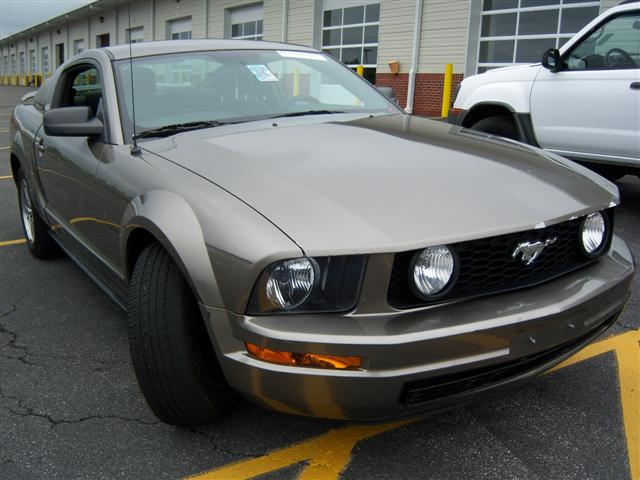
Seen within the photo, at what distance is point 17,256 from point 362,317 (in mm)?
3772

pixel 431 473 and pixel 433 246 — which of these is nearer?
pixel 433 246

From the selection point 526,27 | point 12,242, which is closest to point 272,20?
point 526,27

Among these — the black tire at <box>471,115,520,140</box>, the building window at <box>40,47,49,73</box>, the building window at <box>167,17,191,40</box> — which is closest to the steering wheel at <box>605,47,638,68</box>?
the black tire at <box>471,115,520,140</box>

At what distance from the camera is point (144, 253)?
2.26 meters

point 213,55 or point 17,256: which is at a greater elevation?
point 213,55

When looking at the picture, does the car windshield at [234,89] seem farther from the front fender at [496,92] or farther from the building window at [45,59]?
the building window at [45,59]

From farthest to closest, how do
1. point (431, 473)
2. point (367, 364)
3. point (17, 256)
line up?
point (17, 256) → point (431, 473) → point (367, 364)

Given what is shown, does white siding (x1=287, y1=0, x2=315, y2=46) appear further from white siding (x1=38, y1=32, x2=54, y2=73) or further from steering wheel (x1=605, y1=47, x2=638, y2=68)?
white siding (x1=38, y1=32, x2=54, y2=73)

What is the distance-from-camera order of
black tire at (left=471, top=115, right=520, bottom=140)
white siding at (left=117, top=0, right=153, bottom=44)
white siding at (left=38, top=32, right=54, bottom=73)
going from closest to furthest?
black tire at (left=471, top=115, right=520, bottom=140), white siding at (left=117, top=0, right=153, bottom=44), white siding at (left=38, top=32, right=54, bottom=73)

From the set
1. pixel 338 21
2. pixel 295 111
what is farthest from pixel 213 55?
pixel 338 21

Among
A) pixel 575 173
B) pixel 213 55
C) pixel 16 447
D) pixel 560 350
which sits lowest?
pixel 16 447

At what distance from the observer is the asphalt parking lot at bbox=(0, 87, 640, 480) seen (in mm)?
2076

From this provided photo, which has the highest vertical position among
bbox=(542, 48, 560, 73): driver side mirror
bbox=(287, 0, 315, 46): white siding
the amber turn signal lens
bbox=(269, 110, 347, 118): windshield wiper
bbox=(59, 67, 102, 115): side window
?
bbox=(287, 0, 315, 46): white siding

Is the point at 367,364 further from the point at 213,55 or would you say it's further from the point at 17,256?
the point at 17,256
